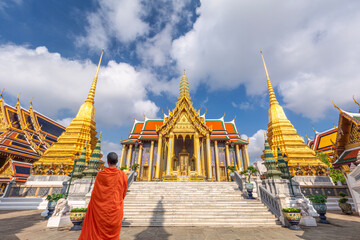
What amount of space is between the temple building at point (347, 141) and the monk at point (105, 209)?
11.8 meters

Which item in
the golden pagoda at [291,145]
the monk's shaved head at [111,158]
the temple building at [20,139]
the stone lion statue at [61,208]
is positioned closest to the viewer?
the monk's shaved head at [111,158]

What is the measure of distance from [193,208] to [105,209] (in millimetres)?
5869

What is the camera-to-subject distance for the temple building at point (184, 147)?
1775 cm

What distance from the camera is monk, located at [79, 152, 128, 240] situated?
2272mm

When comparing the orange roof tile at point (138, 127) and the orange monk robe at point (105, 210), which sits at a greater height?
the orange roof tile at point (138, 127)

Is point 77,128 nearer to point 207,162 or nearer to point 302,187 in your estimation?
point 207,162

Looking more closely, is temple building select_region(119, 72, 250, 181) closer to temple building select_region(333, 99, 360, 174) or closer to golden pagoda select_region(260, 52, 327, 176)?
golden pagoda select_region(260, 52, 327, 176)

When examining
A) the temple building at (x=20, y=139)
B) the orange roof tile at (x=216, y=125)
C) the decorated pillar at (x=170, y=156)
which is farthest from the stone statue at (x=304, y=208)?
the temple building at (x=20, y=139)

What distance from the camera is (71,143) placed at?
15945 millimetres

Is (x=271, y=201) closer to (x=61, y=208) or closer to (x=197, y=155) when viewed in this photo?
(x=61, y=208)

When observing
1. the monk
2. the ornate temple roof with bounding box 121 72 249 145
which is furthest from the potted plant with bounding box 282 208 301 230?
the ornate temple roof with bounding box 121 72 249 145

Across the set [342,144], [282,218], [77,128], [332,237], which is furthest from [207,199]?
[77,128]

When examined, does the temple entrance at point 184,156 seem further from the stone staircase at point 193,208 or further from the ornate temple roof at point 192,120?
the stone staircase at point 193,208

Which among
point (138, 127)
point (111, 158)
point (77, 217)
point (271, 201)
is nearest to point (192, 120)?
point (138, 127)
